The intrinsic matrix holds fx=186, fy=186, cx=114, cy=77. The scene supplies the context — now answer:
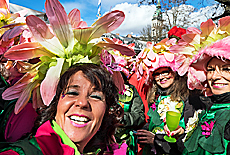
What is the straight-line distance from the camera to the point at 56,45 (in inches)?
45.1

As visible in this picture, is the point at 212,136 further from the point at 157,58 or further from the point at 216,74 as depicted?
the point at 157,58

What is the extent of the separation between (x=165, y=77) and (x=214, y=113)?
1.11 meters

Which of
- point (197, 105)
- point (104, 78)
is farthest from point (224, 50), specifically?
point (104, 78)

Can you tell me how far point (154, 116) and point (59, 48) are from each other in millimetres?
1909

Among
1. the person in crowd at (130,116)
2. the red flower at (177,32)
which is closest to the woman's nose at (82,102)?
the person in crowd at (130,116)

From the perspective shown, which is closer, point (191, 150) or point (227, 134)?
point (227, 134)

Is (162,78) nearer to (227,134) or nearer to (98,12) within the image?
(227,134)

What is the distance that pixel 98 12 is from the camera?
139 cm

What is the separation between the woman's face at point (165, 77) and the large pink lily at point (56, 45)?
166 cm

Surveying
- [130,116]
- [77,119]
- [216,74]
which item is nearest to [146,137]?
[130,116]

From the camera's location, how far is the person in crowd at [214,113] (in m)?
1.61

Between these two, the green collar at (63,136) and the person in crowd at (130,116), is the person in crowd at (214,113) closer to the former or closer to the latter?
the person in crowd at (130,116)

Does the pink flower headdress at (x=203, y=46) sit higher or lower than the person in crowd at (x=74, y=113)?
higher

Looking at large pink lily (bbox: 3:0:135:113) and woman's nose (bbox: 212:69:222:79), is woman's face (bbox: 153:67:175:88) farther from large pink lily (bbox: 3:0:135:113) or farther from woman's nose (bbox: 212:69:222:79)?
large pink lily (bbox: 3:0:135:113)
